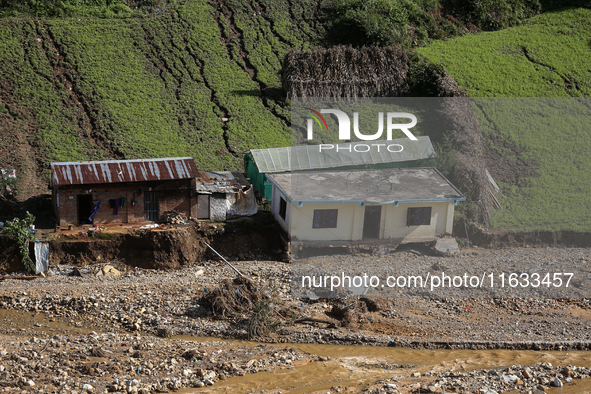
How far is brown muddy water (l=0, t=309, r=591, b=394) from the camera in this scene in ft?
56.3

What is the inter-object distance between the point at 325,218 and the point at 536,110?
58.2 ft

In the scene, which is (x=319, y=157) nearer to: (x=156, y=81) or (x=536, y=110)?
(x=156, y=81)

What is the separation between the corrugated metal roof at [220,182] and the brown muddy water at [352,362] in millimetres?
7969

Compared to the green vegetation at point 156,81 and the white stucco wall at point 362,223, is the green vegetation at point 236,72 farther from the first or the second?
the white stucco wall at point 362,223

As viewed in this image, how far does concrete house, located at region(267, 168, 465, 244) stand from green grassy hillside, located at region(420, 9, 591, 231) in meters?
4.53

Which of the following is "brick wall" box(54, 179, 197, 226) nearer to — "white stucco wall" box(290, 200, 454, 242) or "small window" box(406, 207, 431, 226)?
"white stucco wall" box(290, 200, 454, 242)

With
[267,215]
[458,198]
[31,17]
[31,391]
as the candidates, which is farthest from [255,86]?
[31,391]

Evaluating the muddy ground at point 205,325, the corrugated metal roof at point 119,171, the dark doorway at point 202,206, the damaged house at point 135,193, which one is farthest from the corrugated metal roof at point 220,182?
the muddy ground at point 205,325

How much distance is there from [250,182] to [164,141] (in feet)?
16.3

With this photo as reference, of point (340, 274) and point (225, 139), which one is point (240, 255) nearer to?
point (340, 274)

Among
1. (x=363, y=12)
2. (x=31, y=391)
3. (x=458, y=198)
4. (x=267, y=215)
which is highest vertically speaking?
(x=363, y=12)

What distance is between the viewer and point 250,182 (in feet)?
98.1

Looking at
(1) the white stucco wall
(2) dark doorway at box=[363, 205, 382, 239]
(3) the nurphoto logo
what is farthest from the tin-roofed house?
(3) the nurphoto logo

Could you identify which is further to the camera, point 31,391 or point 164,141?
point 164,141
